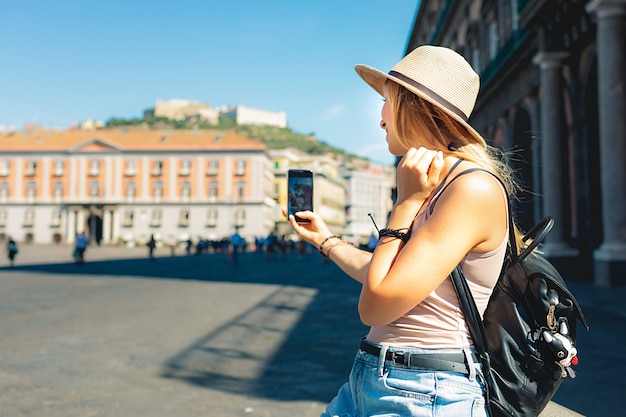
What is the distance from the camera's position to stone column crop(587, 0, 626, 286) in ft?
42.5

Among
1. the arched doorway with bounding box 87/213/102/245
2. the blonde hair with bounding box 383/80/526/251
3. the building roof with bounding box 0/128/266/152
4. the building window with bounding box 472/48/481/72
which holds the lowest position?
the arched doorway with bounding box 87/213/102/245

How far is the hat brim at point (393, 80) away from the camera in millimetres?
1508

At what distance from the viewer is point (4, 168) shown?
81.9 metres

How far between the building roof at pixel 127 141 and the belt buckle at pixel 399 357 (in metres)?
79.6

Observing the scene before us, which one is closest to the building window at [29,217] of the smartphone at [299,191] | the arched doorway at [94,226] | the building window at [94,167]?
the arched doorway at [94,226]

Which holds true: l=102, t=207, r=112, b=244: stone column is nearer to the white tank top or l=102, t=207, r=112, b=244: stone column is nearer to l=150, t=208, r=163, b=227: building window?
l=150, t=208, r=163, b=227: building window

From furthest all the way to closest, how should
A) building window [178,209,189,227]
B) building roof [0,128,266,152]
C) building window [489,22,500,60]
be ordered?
building window [178,209,189,227]
building roof [0,128,266,152]
building window [489,22,500,60]

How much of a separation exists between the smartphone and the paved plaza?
3.13 metres

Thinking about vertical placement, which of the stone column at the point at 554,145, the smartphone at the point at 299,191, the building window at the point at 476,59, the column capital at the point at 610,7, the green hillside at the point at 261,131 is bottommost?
the smartphone at the point at 299,191

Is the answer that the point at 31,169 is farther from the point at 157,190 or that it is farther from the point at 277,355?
the point at 277,355

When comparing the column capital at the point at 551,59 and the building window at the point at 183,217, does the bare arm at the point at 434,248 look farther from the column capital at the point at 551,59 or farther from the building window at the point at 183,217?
the building window at the point at 183,217

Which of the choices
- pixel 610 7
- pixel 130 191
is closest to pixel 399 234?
pixel 610 7

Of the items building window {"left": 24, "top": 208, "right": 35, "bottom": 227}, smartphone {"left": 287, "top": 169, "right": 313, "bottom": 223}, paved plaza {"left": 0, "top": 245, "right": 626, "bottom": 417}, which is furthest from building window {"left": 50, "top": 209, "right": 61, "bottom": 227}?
smartphone {"left": 287, "top": 169, "right": 313, "bottom": 223}

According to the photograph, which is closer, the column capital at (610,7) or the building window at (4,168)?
the column capital at (610,7)
